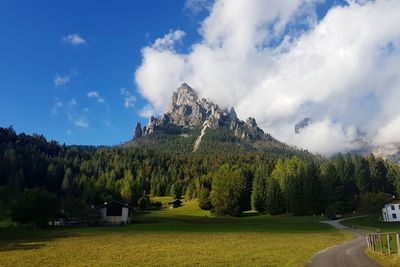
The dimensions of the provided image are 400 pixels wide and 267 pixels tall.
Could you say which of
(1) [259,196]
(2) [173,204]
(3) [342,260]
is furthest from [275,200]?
(3) [342,260]

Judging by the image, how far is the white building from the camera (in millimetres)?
98581

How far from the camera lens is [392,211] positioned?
100 meters

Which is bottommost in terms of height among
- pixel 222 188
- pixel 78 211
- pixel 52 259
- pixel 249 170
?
pixel 52 259

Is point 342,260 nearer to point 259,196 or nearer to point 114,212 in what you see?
point 114,212

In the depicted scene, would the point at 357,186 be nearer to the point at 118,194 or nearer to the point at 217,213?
the point at 217,213

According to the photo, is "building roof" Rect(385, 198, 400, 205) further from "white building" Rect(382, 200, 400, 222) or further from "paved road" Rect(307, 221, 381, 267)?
"paved road" Rect(307, 221, 381, 267)

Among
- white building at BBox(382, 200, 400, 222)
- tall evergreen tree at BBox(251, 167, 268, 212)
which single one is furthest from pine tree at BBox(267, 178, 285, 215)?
white building at BBox(382, 200, 400, 222)

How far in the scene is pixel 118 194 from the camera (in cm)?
15450

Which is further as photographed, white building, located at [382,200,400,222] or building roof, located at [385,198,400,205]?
building roof, located at [385,198,400,205]

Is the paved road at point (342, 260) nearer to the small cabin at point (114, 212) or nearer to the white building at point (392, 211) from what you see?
the small cabin at point (114, 212)

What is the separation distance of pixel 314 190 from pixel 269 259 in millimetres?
94338

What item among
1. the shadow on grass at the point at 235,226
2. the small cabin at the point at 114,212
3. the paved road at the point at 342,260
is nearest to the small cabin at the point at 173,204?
the small cabin at the point at 114,212

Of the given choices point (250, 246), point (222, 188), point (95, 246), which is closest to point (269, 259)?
point (250, 246)

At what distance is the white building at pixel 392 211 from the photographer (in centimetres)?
9858
